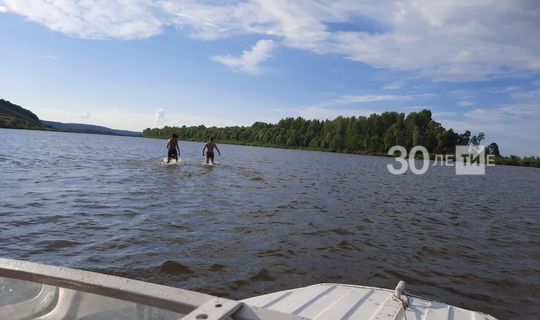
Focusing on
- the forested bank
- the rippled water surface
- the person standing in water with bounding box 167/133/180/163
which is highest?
the forested bank

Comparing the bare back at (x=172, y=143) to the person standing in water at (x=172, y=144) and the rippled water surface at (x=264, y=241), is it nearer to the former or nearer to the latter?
the person standing in water at (x=172, y=144)

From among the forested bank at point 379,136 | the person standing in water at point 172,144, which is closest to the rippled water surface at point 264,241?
the person standing in water at point 172,144

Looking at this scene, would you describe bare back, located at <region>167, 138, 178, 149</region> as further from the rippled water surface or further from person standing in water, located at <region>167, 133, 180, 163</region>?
the rippled water surface

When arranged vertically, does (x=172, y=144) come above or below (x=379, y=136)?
below

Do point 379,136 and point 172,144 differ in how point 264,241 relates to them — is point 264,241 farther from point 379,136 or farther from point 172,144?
point 379,136

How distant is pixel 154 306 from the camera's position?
8.43ft

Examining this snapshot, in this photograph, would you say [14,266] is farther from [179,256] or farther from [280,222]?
[280,222]

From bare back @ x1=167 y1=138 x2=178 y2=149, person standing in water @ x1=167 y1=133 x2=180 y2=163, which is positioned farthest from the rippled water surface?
bare back @ x1=167 y1=138 x2=178 y2=149

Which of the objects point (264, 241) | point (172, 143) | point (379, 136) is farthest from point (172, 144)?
point (379, 136)

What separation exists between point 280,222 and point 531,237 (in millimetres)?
9106

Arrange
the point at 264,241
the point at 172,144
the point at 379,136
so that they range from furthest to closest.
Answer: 1. the point at 379,136
2. the point at 172,144
3. the point at 264,241

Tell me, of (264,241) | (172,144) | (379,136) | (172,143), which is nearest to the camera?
(264,241)

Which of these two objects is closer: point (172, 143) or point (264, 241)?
point (264, 241)

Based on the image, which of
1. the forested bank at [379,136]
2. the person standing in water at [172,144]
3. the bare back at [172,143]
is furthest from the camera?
the forested bank at [379,136]
